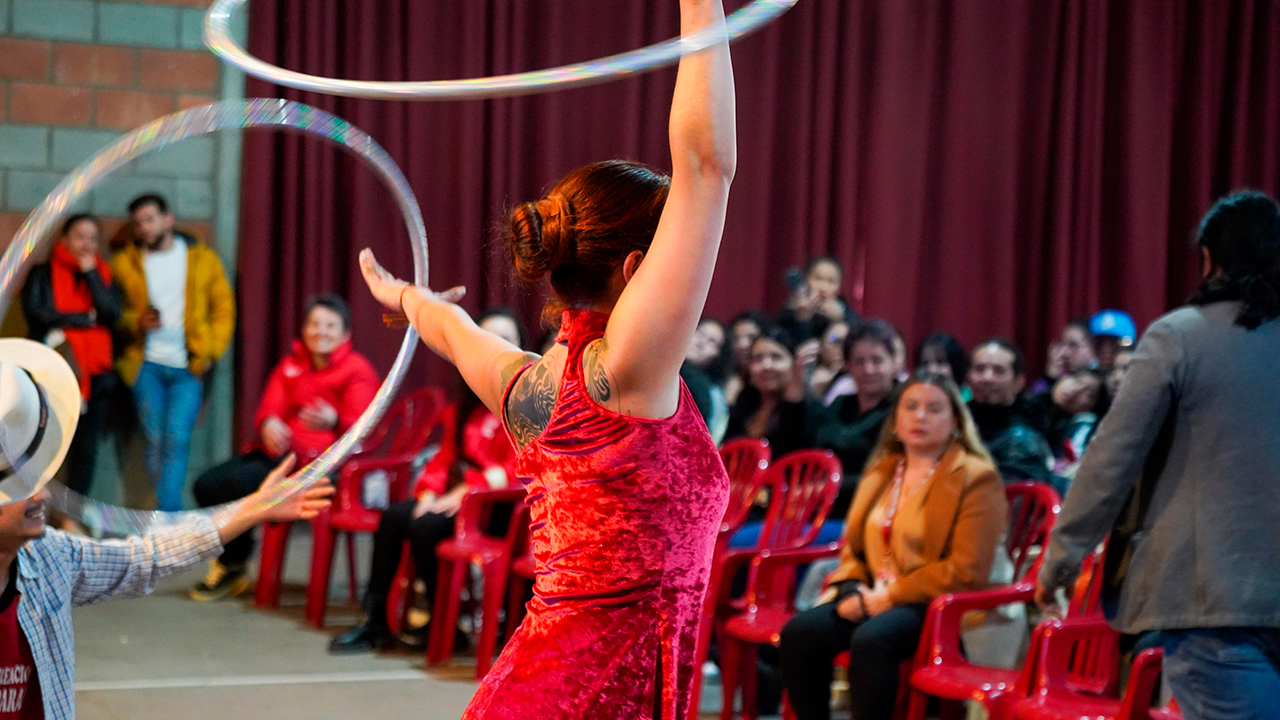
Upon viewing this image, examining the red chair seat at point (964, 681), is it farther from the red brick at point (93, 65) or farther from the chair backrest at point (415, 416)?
the red brick at point (93, 65)

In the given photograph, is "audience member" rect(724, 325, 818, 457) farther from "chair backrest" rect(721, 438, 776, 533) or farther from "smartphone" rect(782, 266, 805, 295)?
"smartphone" rect(782, 266, 805, 295)

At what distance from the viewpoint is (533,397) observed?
134cm

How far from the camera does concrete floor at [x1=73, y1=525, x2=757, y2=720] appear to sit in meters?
3.92

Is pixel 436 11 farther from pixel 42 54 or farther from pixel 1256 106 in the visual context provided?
pixel 1256 106

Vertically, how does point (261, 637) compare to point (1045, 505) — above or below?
below

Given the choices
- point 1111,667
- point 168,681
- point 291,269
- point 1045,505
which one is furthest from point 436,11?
point 1111,667

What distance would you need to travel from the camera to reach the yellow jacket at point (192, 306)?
5.79m

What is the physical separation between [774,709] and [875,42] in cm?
520

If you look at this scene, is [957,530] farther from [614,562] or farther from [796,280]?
[796,280]

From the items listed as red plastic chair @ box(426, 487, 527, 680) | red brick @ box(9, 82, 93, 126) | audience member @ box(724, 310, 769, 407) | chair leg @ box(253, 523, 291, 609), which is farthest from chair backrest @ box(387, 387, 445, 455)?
red brick @ box(9, 82, 93, 126)

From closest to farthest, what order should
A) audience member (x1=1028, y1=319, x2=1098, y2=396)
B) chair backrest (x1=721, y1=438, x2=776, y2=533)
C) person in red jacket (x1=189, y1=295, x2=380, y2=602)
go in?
chair backrest (x1=721, y1=438, x2=776, y2=533) → person in red jacket (x1=189, y1=295, x2=380, y2=602) → audience member (x1=1028, y1=319, x2=1098, y2=396)

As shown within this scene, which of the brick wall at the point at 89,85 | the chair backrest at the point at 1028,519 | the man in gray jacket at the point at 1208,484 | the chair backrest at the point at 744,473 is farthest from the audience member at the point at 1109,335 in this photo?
the brick wall at the point at 89,85

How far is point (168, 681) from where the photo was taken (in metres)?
4.20

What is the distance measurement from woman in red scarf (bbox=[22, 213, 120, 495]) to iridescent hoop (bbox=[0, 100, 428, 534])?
296cm
